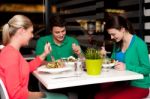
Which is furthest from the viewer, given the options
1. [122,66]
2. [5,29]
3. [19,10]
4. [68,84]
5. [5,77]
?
[19,10]

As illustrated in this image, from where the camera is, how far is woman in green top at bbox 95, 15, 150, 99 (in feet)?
7.42

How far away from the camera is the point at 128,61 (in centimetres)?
237

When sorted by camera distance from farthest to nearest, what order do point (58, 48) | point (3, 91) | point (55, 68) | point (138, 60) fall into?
1. point (58, 48)
2. point (138, 60)
3. point (55, 68)
4. point (3, 91)

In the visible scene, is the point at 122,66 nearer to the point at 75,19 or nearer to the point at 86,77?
the point at 86,77

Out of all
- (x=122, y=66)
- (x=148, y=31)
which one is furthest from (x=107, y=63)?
(x=148, y=31)

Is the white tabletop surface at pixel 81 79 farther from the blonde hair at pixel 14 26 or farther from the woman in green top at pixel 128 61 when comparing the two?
the blonde hair at pixel 14 26

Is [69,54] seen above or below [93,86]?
above

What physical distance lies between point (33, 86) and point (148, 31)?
180 centimetres

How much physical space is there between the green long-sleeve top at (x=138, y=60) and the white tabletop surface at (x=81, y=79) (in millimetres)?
168

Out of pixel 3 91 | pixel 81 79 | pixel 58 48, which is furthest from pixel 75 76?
pixel 58 48

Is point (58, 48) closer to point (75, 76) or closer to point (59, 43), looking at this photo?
point (59, 43)

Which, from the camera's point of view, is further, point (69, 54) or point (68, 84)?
point (69, 54)

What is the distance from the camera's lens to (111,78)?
6.43ft

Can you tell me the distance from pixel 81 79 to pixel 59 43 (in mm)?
1195
